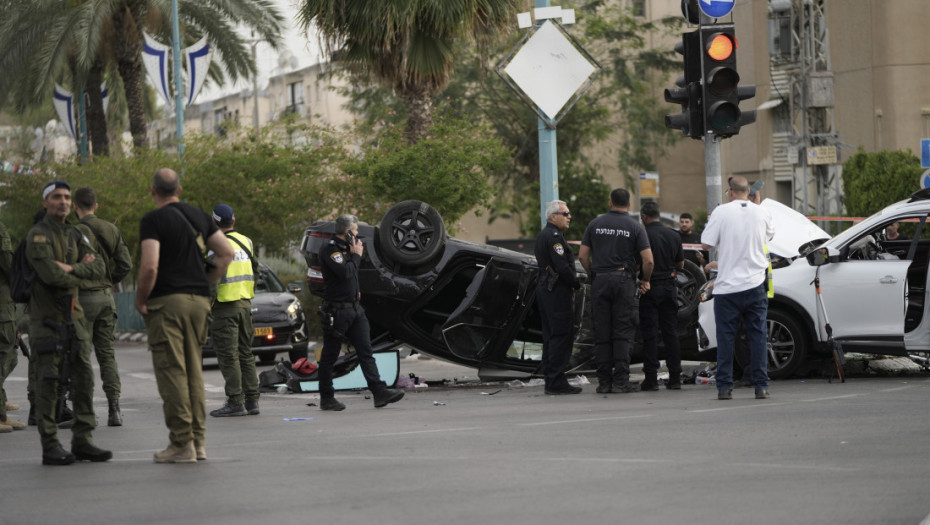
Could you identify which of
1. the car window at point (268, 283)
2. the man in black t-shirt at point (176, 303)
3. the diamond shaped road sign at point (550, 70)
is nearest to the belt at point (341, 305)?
the man in black t-shirt at point (176, 303)

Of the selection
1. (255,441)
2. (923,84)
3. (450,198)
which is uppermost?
(923,84)

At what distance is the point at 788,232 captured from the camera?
13.3 meters

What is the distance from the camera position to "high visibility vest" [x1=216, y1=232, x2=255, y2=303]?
11938 millimetres

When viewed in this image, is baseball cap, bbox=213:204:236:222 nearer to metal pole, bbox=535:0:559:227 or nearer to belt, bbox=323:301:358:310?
belt, bbox=323:301:358:310

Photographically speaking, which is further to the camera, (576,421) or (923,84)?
(923,84)

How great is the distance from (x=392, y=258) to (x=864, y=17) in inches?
1035

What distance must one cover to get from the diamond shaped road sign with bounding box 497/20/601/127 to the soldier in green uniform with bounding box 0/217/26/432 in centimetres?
659

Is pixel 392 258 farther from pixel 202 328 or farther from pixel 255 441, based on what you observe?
pixel 202 328

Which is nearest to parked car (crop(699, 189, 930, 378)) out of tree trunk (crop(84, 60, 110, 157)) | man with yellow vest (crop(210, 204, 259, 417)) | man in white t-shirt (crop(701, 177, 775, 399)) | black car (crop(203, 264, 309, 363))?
man in white t-shirt (crop(701, 177, 775, 399))

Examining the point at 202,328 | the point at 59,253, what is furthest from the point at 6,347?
the point at 202,328

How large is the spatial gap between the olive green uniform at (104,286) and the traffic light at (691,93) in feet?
17.8

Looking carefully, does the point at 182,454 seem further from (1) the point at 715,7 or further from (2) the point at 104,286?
(1) the point at 715,7

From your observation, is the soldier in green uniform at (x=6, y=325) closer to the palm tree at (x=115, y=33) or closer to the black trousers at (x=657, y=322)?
the black trousers at (x=657, y=322)

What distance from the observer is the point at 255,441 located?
9.84 meters
